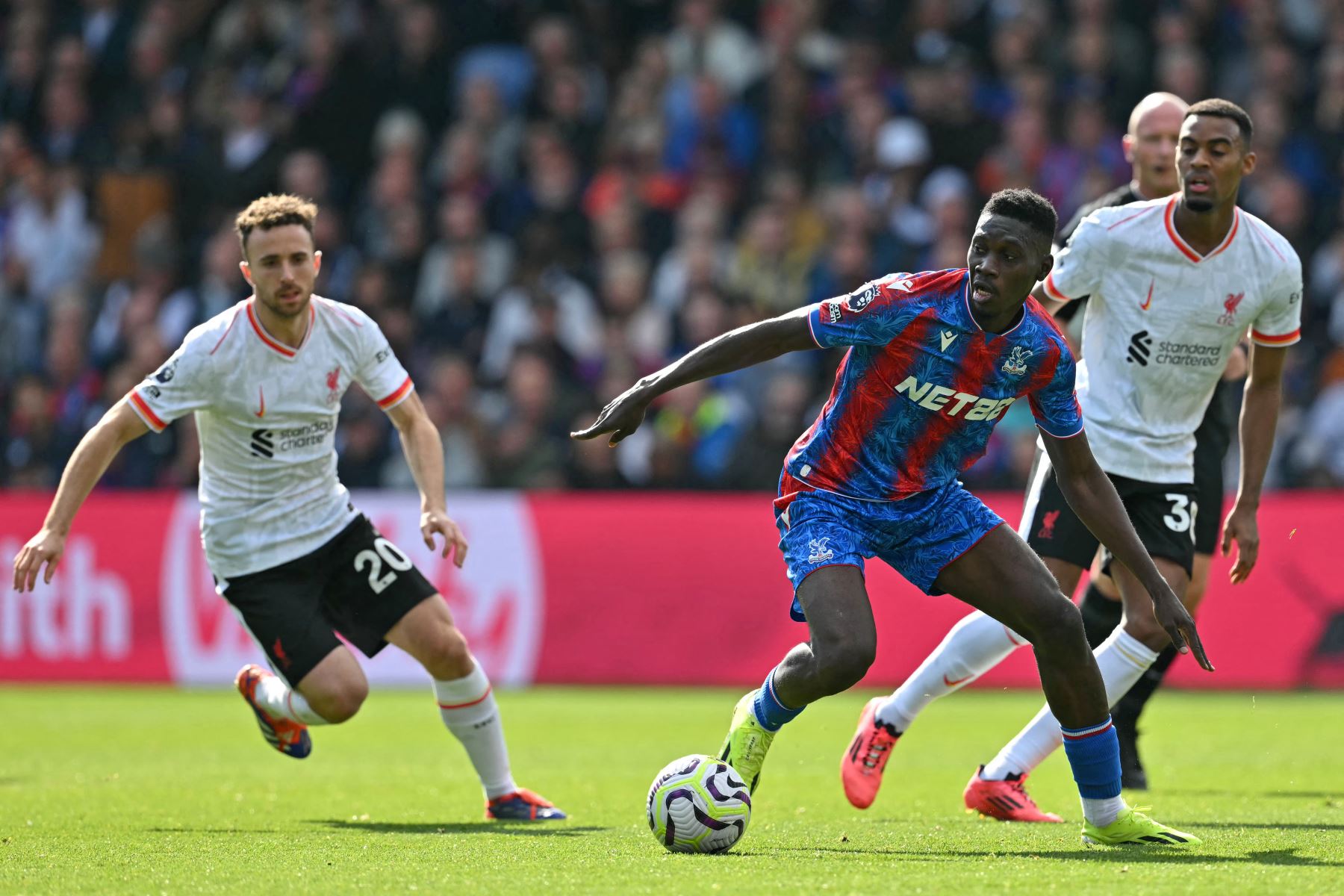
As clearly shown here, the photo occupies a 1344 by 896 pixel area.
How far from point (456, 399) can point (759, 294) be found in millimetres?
2788

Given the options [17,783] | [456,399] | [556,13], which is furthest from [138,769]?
[556,13]

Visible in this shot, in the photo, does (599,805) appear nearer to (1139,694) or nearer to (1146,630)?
(1146,630)

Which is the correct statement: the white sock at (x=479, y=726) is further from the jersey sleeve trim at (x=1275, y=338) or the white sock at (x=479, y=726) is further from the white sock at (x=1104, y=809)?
the jersey sleeve trim at (x=1275, y=338)

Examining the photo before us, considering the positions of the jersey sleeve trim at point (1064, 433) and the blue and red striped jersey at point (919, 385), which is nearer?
Result: the blue and red striped jersey at point (919, 385)

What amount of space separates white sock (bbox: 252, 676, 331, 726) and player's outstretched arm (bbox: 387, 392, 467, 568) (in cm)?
97

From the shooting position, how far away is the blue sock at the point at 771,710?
6035 mm

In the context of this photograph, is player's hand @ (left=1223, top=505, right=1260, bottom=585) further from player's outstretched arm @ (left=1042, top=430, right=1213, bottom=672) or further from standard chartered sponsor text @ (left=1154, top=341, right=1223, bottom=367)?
player's outstretched arm @ (left=1042, top=430, right=1213, bottom=672)

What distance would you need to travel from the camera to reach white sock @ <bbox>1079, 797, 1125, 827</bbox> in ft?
19.7

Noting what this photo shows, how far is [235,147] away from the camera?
17.9 meters

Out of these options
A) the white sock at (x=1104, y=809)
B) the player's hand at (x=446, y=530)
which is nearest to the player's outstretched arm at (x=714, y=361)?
the player's hand at (x=446, y=530)

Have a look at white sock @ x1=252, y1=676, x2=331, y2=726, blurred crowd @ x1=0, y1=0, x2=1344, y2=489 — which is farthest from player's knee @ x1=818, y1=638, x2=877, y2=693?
blurred crowd @ x1=0, y1=0, x2=1344, y2=489

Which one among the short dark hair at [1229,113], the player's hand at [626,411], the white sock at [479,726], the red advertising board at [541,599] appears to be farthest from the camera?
the red advertising board at [541,599]

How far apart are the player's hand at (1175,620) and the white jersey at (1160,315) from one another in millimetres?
1421

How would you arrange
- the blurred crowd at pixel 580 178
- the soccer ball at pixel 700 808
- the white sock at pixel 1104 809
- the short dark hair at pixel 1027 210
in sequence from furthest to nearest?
1. the blurred crowd at pixel 580 178
2. the white sock at pixel 1104 809
3. the soccer ball at pixel 700 808
4. the short dark hair at pixel 1027 210
